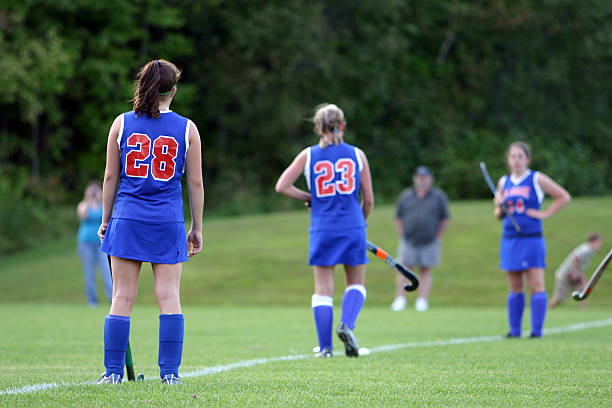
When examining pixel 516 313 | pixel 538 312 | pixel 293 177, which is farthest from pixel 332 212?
pixel 538 312

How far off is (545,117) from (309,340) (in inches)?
1360

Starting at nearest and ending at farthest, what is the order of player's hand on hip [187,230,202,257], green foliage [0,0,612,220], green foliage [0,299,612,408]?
green foliage [0,299,612,408] → player's hand on hip [187,230,202,257] → green foliage [0,0,612,220]

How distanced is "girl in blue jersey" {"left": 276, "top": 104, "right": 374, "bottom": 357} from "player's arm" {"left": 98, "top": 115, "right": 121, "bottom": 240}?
7.78 ft

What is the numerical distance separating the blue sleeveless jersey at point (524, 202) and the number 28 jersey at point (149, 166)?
5.31 m

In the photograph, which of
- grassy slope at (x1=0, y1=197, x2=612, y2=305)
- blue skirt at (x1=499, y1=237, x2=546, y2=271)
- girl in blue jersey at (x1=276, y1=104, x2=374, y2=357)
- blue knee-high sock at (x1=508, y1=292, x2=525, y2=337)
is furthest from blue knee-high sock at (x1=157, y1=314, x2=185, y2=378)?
grassy slope at (x1=0, y1=197, x2=612, y2=305)

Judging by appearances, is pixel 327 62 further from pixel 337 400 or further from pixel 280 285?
pixel 337 400

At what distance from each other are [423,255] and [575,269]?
8.76 feet

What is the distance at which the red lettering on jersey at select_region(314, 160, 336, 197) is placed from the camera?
26.1 feet

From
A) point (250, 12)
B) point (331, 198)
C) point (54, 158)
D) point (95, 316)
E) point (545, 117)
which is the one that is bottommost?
point (95, 316)

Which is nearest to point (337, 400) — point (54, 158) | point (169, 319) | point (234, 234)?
point (169, 319)

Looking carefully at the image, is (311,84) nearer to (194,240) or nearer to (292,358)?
(292,358)

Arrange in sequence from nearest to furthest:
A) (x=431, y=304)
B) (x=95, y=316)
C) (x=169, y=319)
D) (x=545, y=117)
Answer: (x=169, y=319) < (x=95, y=316) < (x=431, y=304) < (x=545, y=117)

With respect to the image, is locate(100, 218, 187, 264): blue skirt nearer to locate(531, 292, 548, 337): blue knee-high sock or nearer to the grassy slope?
locate(531, 292, 548, 337): blue knee-high sock

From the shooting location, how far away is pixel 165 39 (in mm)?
36812
